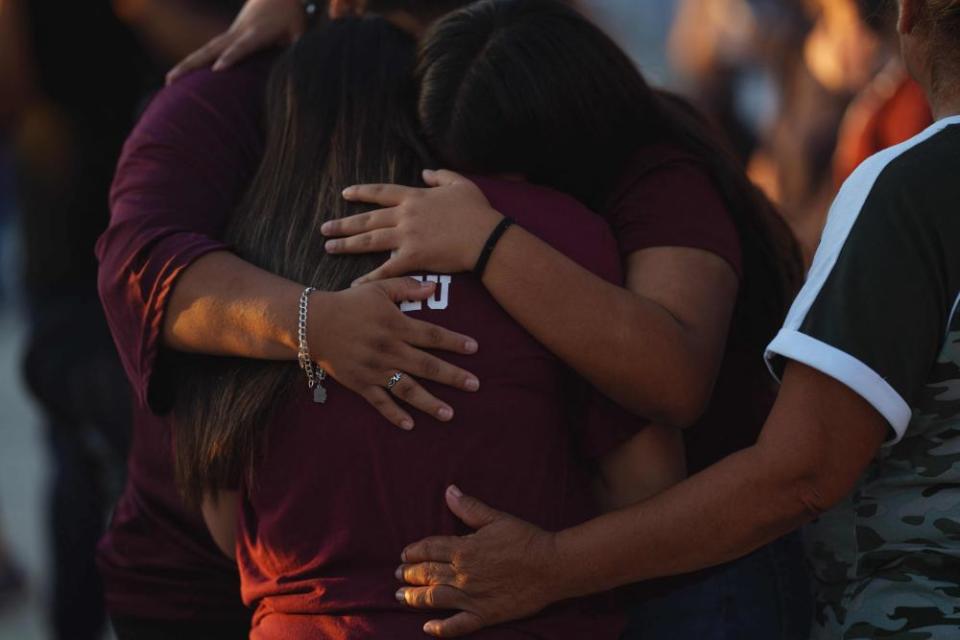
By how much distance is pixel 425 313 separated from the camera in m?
1.74

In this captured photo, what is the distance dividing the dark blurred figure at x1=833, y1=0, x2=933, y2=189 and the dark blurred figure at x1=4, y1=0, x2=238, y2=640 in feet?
6.12

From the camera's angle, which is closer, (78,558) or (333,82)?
(333,82)

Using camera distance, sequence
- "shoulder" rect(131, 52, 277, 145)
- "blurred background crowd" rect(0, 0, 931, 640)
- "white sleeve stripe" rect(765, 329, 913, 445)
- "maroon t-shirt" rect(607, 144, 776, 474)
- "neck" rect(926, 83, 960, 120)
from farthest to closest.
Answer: "blurred background crowd" rect(0, 0, 931, 640) < "shoulder" rect(131, 52, 277, 145) < "maroon t-shirt" rect(607, 144, 776, 474) < "neck" rect(926, 83, 960, 120) < "white sleeve stripe" rect(765, 329, 913, 445)

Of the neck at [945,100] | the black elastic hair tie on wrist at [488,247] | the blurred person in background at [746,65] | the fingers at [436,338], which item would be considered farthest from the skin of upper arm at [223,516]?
the blurred person in background at [746,65]

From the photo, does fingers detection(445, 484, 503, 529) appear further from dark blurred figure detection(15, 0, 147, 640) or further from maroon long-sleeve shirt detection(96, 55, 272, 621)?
dark blurred figure detection(15, 0, 147, 640)

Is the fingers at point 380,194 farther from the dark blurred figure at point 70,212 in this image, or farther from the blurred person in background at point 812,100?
the blurred person in background at point 812,100

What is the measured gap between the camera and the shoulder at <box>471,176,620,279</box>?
178 cm

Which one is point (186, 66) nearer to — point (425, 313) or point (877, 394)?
point (425, 313)

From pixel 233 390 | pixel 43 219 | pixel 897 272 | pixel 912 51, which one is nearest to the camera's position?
pixel 897 272

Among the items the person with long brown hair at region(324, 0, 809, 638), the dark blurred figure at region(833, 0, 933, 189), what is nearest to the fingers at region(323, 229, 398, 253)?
the person with long brown hair at region(324, 0, 809, 638)

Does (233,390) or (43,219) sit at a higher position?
(233,390)

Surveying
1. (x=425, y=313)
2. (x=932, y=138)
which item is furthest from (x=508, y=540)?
(x=932, y=138)

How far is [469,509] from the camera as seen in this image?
1.71 m

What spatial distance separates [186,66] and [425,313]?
815mm
